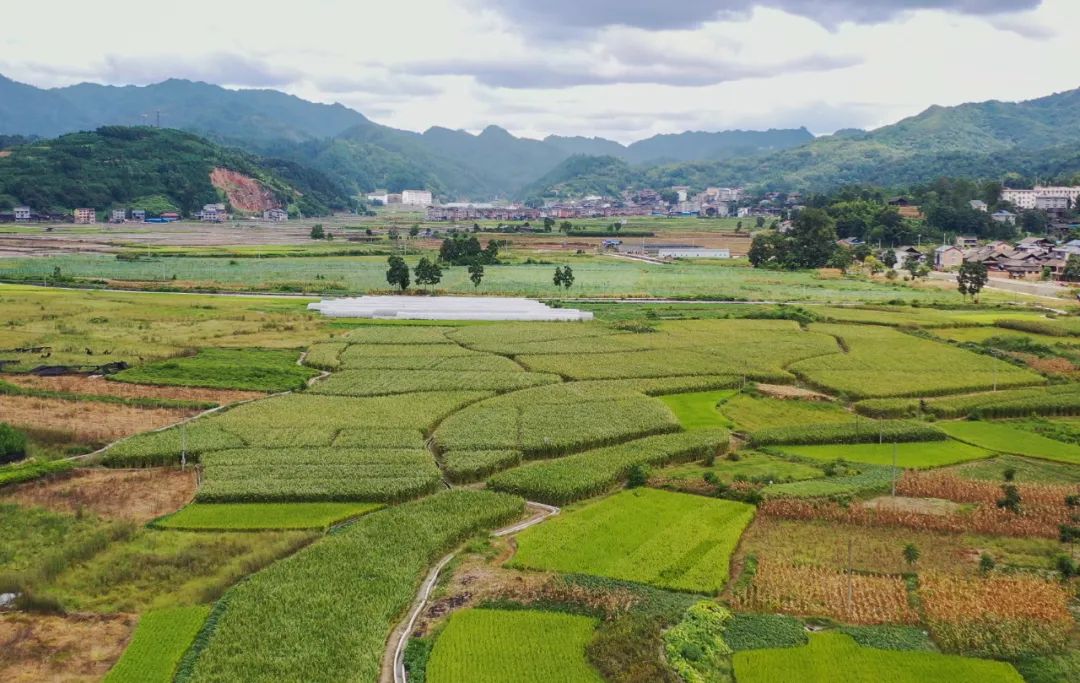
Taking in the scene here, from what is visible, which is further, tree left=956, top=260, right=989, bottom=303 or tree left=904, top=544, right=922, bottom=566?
tree left=956, top=260, right=989, bottom=303

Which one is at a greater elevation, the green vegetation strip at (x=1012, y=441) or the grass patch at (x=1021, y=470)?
the green vegetation strip at (x=1012, y=441)

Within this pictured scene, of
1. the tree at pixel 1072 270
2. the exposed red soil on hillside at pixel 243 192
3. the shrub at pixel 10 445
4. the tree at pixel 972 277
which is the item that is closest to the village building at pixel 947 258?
the tree at pixel 1072 270

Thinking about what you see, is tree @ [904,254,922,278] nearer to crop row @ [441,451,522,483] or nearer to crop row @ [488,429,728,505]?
crop row @ [488,429,728,505]

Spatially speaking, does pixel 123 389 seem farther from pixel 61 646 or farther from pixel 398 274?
pixel 398 274

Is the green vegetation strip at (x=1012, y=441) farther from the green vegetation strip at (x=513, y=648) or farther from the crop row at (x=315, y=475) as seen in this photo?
the green vegetation strip at (x=513, y=648)

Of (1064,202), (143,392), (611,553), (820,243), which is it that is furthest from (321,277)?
(1064,202)

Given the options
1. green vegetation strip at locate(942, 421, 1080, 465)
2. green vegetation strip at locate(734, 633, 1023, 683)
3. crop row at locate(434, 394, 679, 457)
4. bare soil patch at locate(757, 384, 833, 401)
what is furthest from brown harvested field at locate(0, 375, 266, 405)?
green vegetation strip at locate(942, 421, 1080, 465)

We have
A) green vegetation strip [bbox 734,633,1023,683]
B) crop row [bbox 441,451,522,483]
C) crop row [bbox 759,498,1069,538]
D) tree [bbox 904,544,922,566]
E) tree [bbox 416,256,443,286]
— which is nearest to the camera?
green vegetation strip [bbox 734,633,1023,683]
